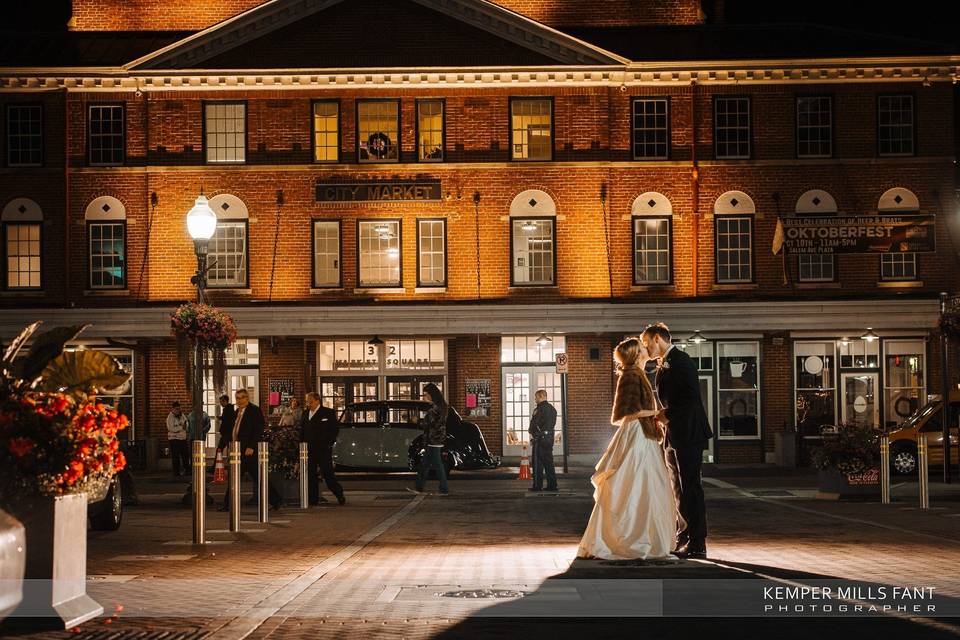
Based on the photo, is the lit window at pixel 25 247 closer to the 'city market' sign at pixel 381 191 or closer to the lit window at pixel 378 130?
the 'city market' sign at pixel 381 191

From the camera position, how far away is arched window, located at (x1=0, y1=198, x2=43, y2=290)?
36062 millimetres

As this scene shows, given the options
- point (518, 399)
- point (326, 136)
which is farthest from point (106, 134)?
point (518, 399)

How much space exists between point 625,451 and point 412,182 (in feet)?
78.1

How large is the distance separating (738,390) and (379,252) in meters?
10.1

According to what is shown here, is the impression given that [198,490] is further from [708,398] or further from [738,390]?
[738,390]

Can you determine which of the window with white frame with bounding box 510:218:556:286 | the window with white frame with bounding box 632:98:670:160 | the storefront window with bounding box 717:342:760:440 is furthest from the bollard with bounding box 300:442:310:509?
the window with white frame with bounding box 632:98:670:160

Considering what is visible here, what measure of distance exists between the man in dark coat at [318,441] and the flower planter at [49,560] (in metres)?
13.0

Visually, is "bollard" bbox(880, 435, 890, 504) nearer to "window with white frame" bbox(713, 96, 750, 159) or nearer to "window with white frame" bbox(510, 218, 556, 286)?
"window with white frame" bbox(510, 218, 556, 286)

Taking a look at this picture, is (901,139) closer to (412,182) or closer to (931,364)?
(931,364)

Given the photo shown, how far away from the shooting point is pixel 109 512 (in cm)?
1777

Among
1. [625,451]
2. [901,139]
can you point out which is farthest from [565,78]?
[625,451]

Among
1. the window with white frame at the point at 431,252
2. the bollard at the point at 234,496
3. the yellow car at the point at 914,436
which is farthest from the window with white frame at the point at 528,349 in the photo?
the bollard at the point at 234,496

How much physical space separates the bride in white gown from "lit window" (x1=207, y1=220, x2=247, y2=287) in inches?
963

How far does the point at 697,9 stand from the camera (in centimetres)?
4212
